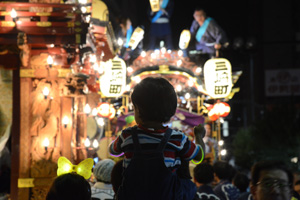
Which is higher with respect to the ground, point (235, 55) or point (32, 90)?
point (235, 55)

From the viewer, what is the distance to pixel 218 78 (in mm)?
14508

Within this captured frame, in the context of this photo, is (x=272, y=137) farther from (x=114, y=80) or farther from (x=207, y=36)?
(x=114, y=80)

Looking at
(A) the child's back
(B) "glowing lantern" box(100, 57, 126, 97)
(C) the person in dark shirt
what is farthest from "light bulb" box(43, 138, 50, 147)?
(B) "glowing lantern" box(100, 57, 126, 97)

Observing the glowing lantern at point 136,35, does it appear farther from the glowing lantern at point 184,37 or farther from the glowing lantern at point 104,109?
the glowing lantern at point 104,109

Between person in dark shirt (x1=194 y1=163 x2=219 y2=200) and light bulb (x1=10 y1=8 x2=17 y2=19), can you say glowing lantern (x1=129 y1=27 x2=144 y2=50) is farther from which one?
person in dark shirt (x1=194 y1=163 x2=219 y2=200)

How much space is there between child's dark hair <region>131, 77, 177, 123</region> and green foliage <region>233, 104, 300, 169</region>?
86.8ft

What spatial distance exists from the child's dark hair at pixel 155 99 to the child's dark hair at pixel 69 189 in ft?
2.95

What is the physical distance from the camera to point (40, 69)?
7.45 metres

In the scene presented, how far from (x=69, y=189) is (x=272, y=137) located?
91.4 feet

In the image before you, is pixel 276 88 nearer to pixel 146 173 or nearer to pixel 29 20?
pixel 29 20

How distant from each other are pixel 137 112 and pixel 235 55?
1768cm

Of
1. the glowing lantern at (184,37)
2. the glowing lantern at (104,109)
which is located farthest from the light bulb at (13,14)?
the glowing lantern at (184,37)

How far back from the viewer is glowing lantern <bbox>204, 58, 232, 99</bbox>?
47.6 ft

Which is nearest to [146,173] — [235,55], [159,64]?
[159,64]
